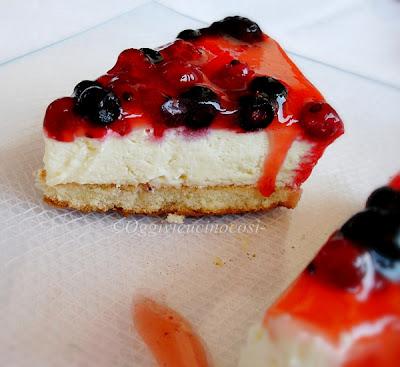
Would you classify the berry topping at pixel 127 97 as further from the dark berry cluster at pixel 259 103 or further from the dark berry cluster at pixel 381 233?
the dark berry cluster at pixel 381 233

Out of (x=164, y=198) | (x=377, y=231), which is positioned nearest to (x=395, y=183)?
(x=377, y=231)

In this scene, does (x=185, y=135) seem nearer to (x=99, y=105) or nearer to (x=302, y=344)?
(x=99, y=105)

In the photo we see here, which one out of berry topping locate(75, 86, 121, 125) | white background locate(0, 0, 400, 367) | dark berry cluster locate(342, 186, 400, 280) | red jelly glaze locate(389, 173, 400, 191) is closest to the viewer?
dark berry cluster locate(342, 186, 400, 280)

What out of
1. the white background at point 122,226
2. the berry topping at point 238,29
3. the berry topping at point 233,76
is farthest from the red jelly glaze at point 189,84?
the white background at point 122,226

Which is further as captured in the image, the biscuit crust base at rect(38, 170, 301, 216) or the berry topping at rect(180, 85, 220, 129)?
the biscuit crust base at rect(38, 170, 301, 216)

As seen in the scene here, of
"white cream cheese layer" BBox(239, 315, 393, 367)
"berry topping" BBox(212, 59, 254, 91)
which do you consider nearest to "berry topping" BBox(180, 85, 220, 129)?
"berry topping" BBox(212, 59, 254, 91)

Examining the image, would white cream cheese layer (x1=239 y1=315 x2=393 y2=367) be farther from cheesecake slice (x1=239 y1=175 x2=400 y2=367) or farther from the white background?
the white background
